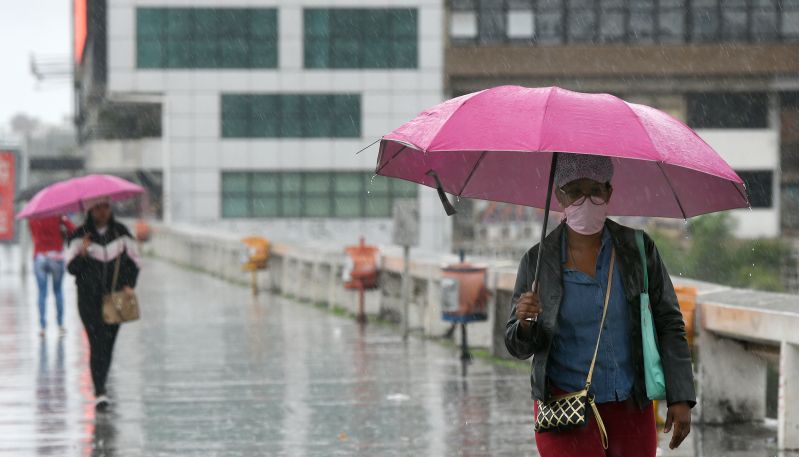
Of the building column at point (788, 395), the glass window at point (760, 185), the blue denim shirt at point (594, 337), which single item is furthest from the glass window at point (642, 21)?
the blue denim shirt at point (594, 337)

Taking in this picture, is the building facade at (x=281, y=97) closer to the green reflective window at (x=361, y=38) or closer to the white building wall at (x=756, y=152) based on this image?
the green reflective window at (x=361, y=38)

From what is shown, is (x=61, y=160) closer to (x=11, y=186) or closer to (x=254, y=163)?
(x=254, y=163)

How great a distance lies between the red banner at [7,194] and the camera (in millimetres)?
30734

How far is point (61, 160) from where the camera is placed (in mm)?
92375

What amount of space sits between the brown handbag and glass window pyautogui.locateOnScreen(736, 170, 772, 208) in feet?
178

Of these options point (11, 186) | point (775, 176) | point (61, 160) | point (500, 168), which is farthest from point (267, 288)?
point (61, 160)

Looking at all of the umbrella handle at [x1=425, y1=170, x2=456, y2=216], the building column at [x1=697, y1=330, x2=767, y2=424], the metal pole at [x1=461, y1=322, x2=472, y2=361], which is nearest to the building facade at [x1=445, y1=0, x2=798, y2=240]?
the metal pole at [x1=461, y1=322, x2=472, y2=361]

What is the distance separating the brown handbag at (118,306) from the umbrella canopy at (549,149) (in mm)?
5702

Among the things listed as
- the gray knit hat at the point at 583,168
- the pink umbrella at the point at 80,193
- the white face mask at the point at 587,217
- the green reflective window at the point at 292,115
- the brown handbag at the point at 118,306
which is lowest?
the brown handbag at the point at 118,306

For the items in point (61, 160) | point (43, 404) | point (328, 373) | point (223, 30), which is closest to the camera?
point (43, 404)

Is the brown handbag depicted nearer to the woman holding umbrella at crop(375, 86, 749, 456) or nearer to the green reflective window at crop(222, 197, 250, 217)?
the woman holding umbrella at crop(375, 86, 749, 456)

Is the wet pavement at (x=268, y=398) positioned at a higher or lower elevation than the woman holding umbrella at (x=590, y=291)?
lower

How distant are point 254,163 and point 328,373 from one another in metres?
50.1

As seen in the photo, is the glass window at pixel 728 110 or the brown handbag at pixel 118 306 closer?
the brown handbag at pixel 118 306
